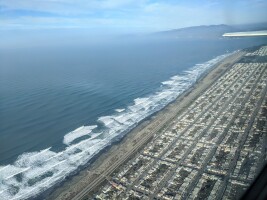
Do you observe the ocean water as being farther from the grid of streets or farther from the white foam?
the grid of streets

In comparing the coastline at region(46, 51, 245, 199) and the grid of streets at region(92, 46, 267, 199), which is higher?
the coastline at region(46, 51, 245, 199)

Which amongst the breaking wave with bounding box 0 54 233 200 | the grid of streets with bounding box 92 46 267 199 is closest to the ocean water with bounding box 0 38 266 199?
the breaking wave with bounding box 0 54 233 200

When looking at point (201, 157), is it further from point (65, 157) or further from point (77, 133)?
point (77, 133)

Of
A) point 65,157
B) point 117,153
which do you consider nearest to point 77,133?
point 65,157

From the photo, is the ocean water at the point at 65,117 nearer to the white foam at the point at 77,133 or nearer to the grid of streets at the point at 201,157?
the white foam at the point at 77,133

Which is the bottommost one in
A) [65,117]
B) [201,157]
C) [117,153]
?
[201,157]

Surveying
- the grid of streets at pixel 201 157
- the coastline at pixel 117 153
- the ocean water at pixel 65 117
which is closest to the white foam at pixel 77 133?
the ocean water at pixel 65 117
